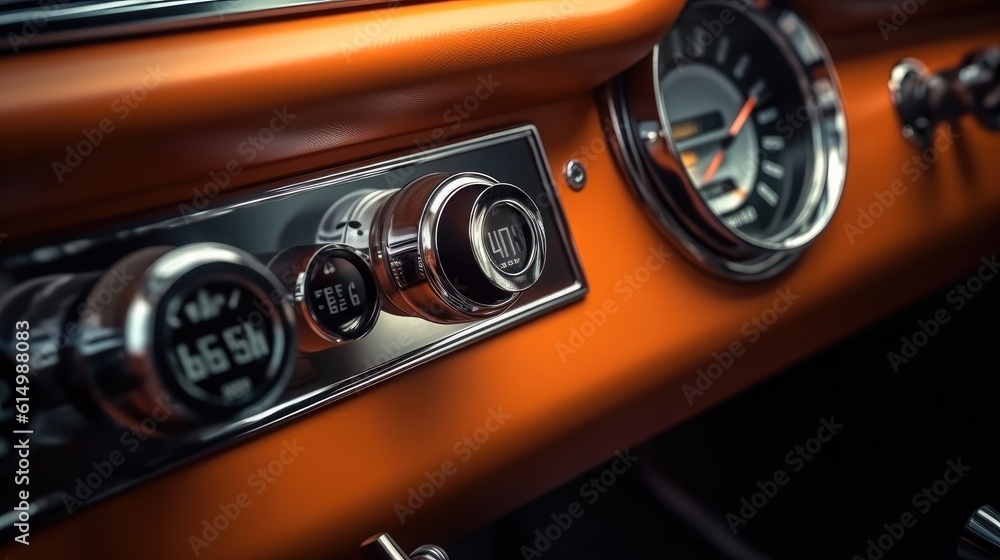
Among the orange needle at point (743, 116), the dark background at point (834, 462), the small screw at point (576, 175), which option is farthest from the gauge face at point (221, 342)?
the orange needle at point (743, 116)

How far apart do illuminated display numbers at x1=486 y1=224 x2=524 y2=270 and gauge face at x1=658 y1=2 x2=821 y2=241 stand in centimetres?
40

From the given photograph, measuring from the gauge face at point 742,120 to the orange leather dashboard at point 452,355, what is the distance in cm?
7

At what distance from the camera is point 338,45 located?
48 centimetres

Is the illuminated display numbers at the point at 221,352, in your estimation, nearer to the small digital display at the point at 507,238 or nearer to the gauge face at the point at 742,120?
the small digital display at the point at 507,238

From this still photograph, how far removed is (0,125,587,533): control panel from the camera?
35cm

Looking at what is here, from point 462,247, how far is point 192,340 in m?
0.16

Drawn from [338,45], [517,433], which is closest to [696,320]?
[517,433]

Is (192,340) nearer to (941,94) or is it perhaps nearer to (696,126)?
(696,126)

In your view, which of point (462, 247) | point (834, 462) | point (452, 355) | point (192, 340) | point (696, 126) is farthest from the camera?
point (834, 462)

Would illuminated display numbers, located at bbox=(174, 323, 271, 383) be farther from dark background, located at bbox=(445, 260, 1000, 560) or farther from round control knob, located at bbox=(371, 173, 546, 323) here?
dark background, located at bbox=(445, 260, 1000, 560)

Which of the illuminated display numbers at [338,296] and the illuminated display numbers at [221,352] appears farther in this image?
the illuminated display numbers at [338,296]

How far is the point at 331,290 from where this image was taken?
1.48ft

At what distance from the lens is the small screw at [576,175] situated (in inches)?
25.7

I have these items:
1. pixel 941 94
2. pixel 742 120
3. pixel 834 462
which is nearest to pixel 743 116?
pixel 742 120
